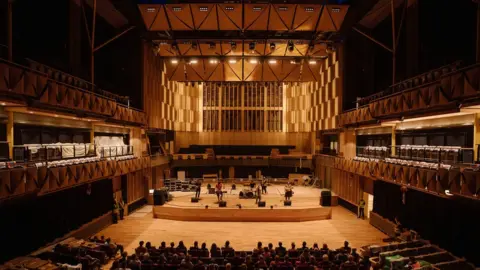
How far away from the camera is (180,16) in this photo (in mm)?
22094

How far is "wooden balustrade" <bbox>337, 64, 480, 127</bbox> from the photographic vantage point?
988 cm

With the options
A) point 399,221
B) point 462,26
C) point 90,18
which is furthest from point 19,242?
point 462,26

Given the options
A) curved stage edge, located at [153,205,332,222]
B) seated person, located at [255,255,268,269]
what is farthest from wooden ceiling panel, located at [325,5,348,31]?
seated person, located at [255,255,268,269]

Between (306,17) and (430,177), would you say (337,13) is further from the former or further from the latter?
(430,177)

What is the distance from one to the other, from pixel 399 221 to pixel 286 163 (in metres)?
16.0

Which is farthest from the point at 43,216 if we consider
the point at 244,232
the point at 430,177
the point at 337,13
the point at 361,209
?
the point at 337,13

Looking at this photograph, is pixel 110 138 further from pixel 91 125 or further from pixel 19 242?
pixel 19 242

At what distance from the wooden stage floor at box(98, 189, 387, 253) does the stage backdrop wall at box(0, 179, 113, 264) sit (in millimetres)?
1979

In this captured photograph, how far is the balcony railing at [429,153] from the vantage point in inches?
425

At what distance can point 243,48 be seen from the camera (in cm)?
2525

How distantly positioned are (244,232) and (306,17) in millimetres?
13854

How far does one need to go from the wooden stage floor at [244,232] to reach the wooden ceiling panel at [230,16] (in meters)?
12.8

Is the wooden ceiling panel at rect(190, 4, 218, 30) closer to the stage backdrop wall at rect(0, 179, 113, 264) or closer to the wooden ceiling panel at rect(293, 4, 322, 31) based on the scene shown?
the wooden ceiling panel at rect(293, 4, 322, 31)

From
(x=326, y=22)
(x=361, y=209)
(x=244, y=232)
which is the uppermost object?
(x=326, y=22)
